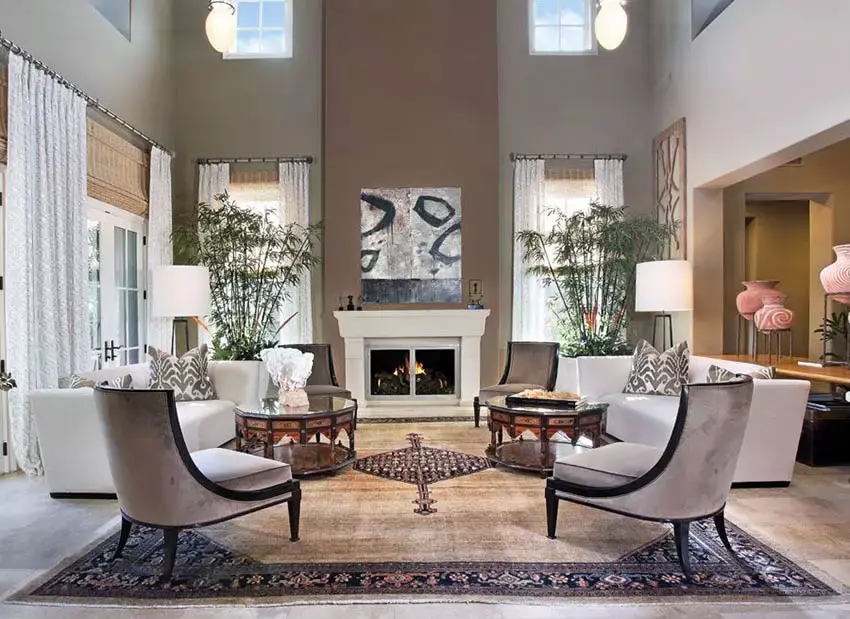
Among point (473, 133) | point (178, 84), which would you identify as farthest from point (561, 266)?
point (178, 84)

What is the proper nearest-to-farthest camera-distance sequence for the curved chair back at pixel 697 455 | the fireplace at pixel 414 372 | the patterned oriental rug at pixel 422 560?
the patterned oriental rug at pixel 422 560 < the curved chair back at pixel 697 455 < the fireplace at pixel 414 372

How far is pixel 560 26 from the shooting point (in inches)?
295

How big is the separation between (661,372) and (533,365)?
1.34 meters

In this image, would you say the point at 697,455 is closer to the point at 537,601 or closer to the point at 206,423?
the point at 537,601

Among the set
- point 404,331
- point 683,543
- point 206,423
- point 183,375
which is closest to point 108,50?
point 183,375

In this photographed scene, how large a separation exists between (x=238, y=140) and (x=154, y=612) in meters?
6.05

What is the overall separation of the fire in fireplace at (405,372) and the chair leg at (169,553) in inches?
174

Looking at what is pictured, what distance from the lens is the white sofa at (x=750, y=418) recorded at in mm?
3750

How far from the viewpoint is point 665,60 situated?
696 cm

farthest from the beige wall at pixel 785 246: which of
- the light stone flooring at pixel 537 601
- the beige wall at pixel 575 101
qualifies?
the light stone flooring at pixel 537 601

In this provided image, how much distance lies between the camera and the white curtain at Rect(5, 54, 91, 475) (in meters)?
4.21

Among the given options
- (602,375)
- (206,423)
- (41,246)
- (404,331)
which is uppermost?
(41,246)

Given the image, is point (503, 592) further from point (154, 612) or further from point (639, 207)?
point (639, 207)

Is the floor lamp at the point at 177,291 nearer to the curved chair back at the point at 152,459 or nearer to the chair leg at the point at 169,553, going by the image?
the curved chair back at the point at 152,459
